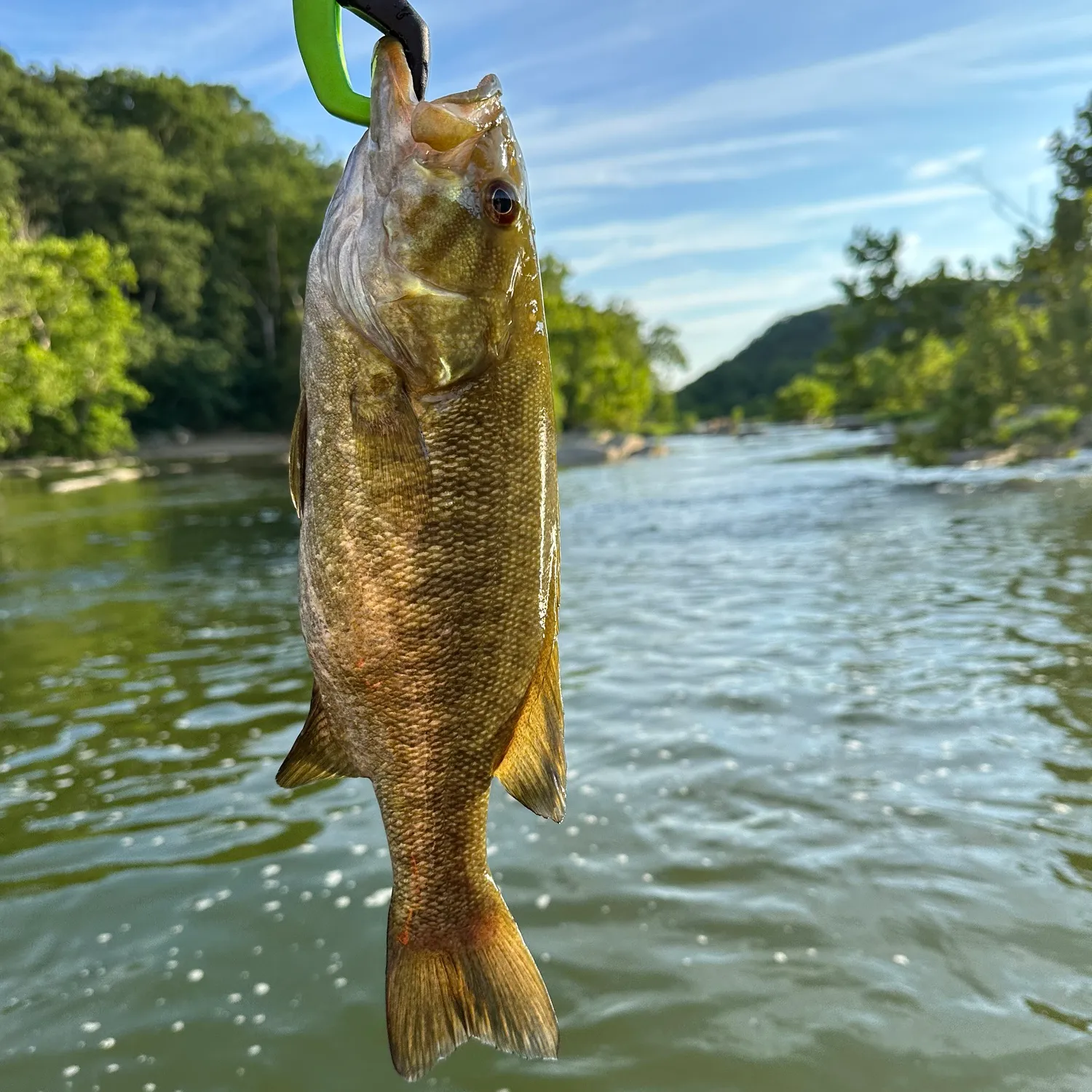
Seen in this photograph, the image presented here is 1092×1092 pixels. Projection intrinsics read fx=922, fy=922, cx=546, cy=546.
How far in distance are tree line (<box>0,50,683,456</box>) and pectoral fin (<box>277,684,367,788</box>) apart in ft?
160

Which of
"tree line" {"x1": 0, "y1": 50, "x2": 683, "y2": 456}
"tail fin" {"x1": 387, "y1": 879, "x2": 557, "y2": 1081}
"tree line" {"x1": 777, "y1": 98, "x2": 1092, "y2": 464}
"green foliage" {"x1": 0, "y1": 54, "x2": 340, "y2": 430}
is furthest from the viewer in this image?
"green foliage" {"x1": 0, "y1": 54, "x2": 340, "y2": 430}

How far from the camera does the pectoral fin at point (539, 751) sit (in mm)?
2217

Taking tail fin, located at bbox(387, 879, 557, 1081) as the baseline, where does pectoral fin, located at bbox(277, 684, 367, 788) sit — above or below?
above

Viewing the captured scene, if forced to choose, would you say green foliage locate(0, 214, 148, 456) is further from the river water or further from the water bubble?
the water bubble

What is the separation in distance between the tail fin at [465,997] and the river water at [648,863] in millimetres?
2751

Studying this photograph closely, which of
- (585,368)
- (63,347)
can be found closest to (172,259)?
(63,347)

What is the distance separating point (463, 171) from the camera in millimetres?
1983

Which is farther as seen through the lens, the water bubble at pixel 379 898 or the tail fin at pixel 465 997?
the water bubble at pixel 379 898

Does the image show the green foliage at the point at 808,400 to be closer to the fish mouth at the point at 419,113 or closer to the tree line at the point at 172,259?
the tree line at the point at 172,259

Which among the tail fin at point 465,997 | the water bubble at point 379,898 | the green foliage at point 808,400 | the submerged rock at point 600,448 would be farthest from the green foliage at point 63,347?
the green foliage at point 808,400

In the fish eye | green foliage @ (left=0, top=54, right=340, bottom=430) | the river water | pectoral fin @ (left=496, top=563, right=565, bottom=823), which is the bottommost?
the river water

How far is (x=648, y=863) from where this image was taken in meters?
6.39

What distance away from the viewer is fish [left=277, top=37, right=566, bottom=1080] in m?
1.94

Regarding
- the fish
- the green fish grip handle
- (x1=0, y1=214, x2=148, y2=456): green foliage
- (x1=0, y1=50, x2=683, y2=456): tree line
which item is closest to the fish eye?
the fish
